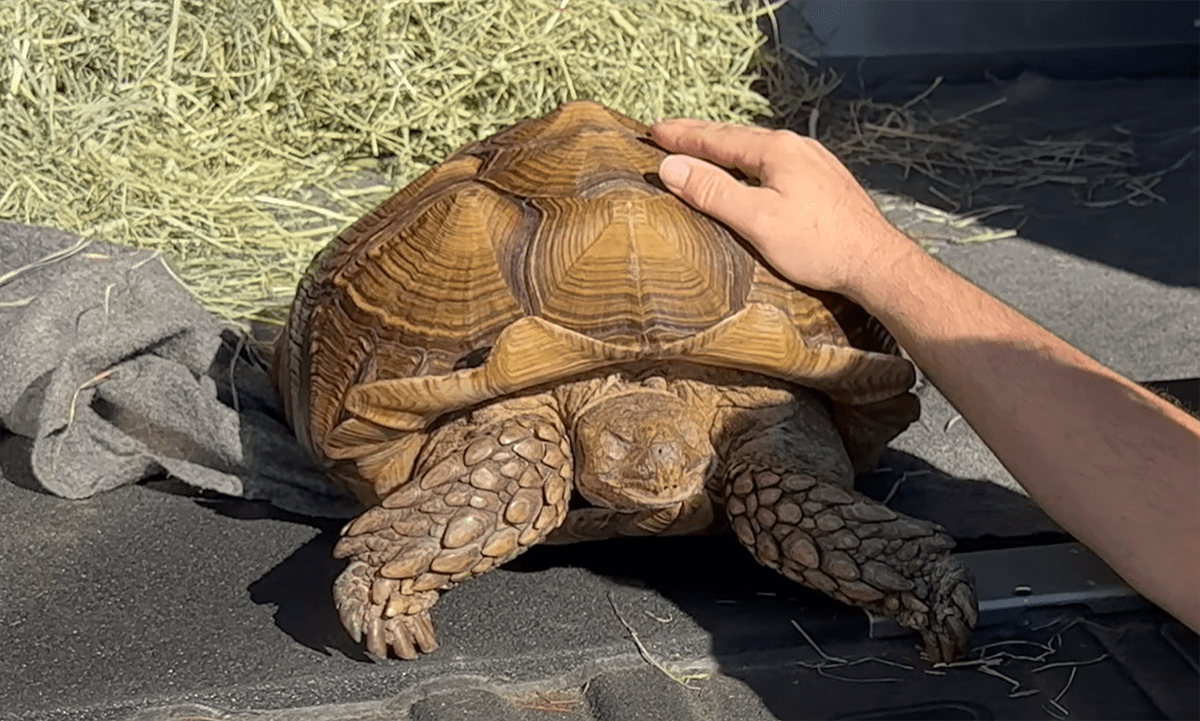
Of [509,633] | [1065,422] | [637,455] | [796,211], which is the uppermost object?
[796,211]

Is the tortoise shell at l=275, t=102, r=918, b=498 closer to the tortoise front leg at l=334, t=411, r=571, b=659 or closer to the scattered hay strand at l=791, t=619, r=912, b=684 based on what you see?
the tortoise front leg at l=334, t=411, r=571, b=659

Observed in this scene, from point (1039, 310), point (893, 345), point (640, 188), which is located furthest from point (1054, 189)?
point (640, 188)

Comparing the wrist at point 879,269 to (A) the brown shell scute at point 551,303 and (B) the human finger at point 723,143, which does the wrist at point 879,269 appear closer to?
(A) the brown shell scute at point 551,303

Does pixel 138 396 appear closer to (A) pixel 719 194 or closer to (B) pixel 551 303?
(B) pixel 551 303

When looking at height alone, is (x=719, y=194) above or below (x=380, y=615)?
above

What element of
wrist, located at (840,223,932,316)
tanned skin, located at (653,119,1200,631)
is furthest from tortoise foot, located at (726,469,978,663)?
wrist, located at (840,223,932,316)

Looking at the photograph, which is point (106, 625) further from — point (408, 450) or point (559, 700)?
point (559, 700)

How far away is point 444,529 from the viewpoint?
1.94 m

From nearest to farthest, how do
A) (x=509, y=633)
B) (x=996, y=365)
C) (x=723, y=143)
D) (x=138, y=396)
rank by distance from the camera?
1. (x=996, y=365)
2. (x=509, y=633)
3. (x=723, y=143)
4. (x=138, y=396)

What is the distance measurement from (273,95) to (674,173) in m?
2.09

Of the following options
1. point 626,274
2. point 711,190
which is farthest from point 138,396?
point 711,190

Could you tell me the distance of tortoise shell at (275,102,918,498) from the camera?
1.96 m

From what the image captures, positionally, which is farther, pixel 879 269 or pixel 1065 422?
pixel 879 269

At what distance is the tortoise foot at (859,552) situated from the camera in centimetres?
194
